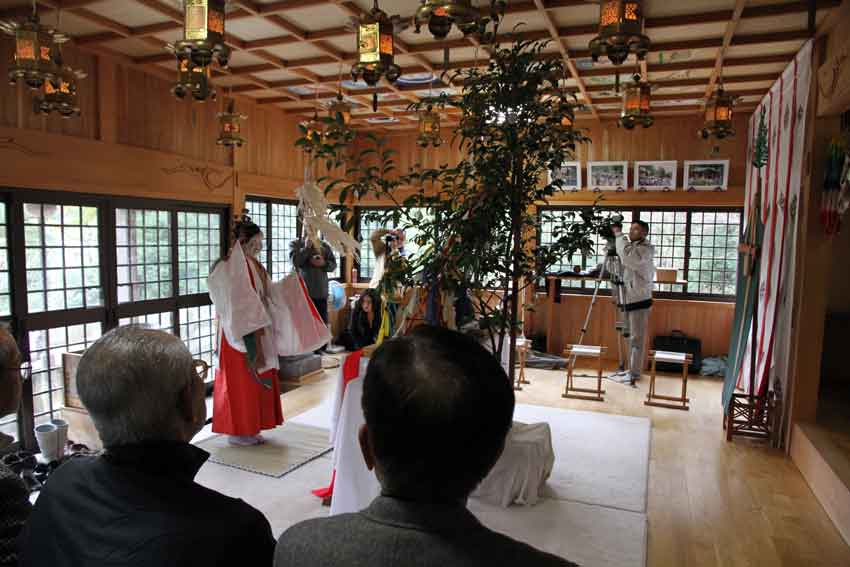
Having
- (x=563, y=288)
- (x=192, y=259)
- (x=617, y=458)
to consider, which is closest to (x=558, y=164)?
(x=617, y=458)

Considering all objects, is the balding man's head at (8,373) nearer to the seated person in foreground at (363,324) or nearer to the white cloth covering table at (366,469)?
the white cloth covering table at (366,469)

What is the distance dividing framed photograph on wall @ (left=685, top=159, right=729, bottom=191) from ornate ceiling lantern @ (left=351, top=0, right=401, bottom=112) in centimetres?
546

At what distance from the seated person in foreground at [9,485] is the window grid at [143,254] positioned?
13.7ft

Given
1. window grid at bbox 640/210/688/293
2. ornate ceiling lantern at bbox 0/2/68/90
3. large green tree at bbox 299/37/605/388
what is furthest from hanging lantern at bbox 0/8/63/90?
window grid at bbox 640/210/688/293

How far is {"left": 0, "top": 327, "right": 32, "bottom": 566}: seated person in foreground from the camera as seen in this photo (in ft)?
3.86

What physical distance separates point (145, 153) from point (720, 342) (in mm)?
6569

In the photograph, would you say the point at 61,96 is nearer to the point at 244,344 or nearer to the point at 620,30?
the point at 244,344

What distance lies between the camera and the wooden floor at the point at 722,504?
9.63 feet

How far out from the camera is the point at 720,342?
710 cm

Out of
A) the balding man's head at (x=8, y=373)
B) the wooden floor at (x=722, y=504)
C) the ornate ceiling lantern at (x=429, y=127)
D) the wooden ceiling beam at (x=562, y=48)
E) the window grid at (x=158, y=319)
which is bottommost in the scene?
the wooden floor at (x=722, y=504)

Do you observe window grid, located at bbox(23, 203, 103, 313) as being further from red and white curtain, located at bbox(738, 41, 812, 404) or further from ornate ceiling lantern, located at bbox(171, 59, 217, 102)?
red and white curtain, located at bbox(738, 41, 812, 404)

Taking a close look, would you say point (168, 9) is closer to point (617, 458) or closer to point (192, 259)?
point (192, 259)

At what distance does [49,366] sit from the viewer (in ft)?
14.9

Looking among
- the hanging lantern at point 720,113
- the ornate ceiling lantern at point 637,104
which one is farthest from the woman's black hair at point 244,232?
the hanging lantern at point 720,113
